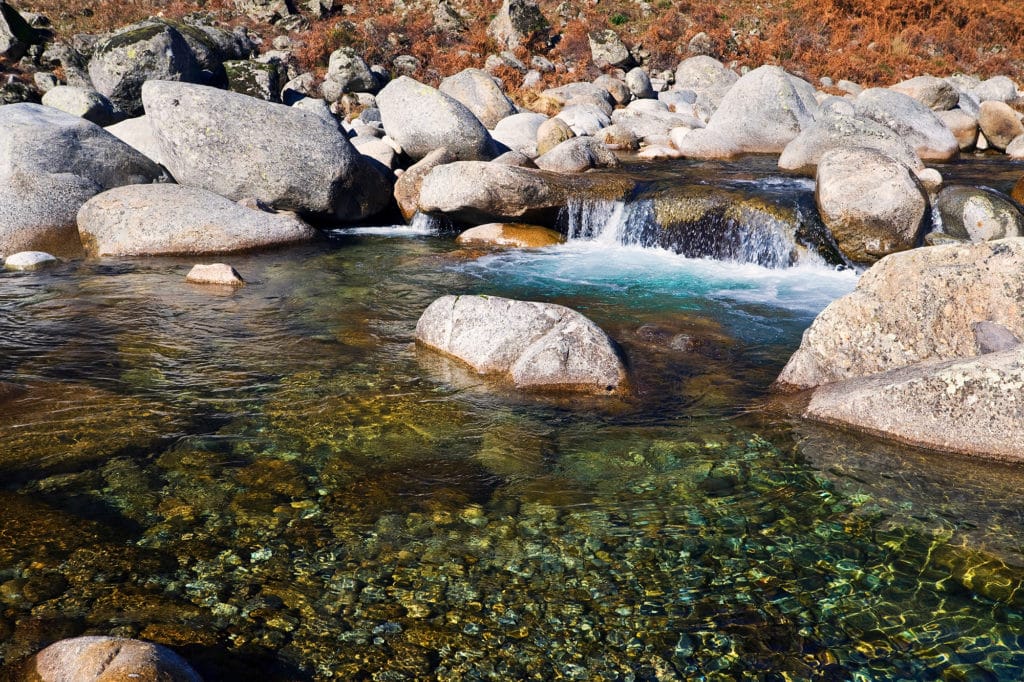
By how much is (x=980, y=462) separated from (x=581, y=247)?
8.73 metres

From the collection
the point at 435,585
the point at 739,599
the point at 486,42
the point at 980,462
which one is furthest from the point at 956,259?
the point at 486,42

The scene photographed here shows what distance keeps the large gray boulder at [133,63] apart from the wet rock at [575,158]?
1035cm

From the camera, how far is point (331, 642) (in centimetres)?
390

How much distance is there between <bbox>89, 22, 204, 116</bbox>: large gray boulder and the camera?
65.4 ft

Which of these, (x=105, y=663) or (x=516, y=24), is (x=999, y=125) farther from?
(x=105, y=663)

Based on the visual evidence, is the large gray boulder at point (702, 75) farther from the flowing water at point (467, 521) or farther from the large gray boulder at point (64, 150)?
the flowing water at point (467, 521)

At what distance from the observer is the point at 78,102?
18109mm

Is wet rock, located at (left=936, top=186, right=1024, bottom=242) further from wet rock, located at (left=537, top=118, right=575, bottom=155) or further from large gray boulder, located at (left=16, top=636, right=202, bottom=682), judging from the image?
large gray boulder, located at (left=16, top=636, right=202, bottom=682)

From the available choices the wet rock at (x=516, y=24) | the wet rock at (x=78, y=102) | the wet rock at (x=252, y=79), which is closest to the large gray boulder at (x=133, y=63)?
the wet rock at (x=78, y=102)

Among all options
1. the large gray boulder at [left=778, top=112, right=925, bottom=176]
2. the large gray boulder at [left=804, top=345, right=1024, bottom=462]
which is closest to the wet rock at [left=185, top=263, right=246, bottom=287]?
the large gray boulder at [left=804, top=345, right=1024, bottom=462]

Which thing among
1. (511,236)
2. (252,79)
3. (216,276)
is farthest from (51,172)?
(252,79)

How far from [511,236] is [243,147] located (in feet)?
15.5

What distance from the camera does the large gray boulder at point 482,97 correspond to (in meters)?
22.2

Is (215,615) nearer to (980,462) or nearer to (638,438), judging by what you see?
(638,438)
